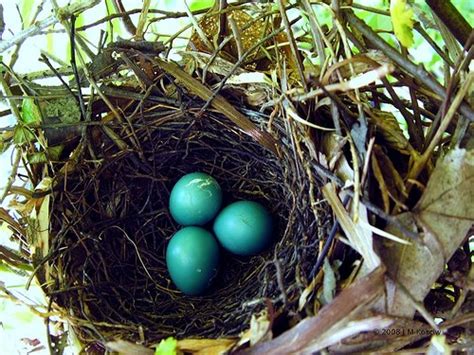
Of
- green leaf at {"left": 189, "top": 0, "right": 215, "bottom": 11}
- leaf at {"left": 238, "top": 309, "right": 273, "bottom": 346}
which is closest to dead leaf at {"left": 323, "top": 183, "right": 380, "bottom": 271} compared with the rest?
leaf at {"left": 238, "top": 309, "right": 273, "bottom": 346}

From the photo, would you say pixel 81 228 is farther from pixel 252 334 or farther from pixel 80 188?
pixel 252 334

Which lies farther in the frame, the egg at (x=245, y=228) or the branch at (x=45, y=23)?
the egg at (x=245, y=228)

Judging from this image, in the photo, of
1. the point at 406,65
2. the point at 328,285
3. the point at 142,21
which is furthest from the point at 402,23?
the point at 142,21

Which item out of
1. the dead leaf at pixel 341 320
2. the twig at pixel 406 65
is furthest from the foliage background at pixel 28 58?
the dead leaf at pixel 341 320

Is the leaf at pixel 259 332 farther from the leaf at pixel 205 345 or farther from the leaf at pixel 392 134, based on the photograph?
the leaf at pixel 392 134

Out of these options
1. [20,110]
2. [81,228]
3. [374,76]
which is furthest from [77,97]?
[374,76]
